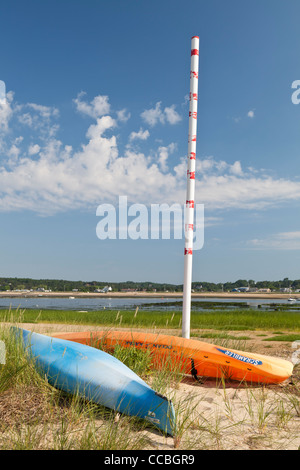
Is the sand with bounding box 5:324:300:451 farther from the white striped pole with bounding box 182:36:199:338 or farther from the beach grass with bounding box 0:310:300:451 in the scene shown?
the white striped pole with bounding box 182:36:199:338

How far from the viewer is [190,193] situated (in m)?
6.95

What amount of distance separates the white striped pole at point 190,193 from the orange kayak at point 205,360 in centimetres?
126

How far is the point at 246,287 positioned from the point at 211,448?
146m

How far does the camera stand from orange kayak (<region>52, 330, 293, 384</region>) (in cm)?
518

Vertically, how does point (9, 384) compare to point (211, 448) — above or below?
above

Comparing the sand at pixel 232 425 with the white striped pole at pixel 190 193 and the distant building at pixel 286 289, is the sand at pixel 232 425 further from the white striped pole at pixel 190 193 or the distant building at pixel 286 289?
the distant building at pixel 286 289

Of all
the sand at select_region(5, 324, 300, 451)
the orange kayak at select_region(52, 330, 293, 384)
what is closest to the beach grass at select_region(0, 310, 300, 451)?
the sand at select_region(5, 324, 300, 451)

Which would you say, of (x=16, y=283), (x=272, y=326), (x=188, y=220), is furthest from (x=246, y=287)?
(x=188, y=220)

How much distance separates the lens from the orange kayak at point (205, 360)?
5.18 meters

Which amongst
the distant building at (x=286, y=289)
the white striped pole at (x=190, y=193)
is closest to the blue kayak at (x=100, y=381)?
the white striped pole at (x=190, y=193)

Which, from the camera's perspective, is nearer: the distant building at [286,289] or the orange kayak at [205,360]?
the orange kayak at [205,360]

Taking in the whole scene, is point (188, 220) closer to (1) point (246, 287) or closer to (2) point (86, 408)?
(2) point (86, 408)

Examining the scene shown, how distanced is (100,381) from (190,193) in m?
4.21
